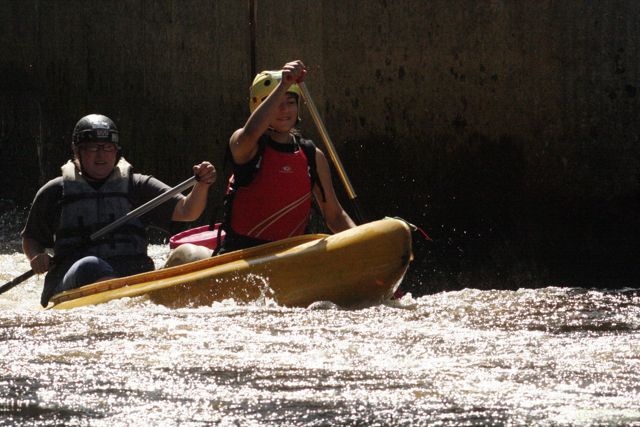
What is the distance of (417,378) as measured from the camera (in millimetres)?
4402

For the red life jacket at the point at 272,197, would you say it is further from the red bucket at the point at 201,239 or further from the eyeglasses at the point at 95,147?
the eyeglasses at the point at 95,147

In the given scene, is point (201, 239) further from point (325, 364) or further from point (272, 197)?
point (325, 364)

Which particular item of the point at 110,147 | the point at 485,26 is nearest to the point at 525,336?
the point at 110,147

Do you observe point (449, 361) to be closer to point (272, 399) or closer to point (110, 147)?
point (272, 399)

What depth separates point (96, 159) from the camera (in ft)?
21.9

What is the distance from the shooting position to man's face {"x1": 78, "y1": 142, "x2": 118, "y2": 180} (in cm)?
667

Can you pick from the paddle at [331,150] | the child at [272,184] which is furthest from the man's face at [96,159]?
the paddle at [331,150]

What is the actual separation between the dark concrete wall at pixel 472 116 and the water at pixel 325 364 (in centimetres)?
220

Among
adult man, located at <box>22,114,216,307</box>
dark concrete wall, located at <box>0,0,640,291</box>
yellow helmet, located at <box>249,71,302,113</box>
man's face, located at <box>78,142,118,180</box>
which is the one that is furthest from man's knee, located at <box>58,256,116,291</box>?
dark concrete wall, located at <box>0,0,640,291</box>

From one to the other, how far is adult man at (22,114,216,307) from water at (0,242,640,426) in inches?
19.1

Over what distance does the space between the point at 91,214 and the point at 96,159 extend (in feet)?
0.84

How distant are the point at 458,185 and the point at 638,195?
3.66 ft

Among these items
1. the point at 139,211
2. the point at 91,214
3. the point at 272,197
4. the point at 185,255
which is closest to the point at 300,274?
the point at 272,197

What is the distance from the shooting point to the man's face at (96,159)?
667 centimetres
